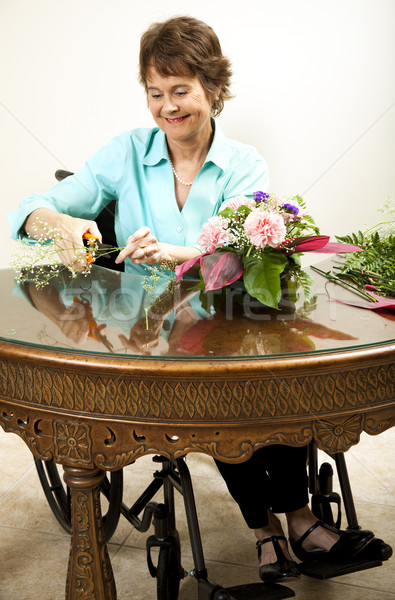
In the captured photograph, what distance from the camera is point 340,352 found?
3.83 ft

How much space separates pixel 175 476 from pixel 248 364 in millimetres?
908

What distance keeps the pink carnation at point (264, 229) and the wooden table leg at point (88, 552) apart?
61cm

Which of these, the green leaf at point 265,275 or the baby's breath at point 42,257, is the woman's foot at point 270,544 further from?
the baby's breath at point 42,257

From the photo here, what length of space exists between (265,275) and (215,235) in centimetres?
16

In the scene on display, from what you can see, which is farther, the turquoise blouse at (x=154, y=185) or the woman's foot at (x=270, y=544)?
the turquoise blouse at (x=154, y=185)

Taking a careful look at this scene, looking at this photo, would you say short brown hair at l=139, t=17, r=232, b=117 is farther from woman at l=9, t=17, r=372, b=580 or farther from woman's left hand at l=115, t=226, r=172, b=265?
woman's left hand at l=115, t=226, r=172, b=265

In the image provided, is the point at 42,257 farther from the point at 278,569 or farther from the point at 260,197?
the point at 278,569

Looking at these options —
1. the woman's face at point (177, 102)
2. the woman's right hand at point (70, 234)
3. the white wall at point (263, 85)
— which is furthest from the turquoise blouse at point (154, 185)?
the white wall at point (263, 85)

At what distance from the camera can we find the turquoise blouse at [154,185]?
7.67 feet

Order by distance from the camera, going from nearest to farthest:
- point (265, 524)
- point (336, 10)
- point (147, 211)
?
1. point (265, 524)
2. point (147, 211)
3. point (336, 10)

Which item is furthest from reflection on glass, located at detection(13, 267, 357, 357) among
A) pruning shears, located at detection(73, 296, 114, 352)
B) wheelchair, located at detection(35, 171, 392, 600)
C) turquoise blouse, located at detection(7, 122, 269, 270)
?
turquoise blouse, located at detection(7, 122, 269, 270)

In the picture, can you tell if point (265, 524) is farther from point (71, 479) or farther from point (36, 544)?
point (36, 544)

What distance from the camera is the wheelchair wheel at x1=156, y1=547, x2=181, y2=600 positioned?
5.41 feet

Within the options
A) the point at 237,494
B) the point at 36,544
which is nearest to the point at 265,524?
the point at 237,494
